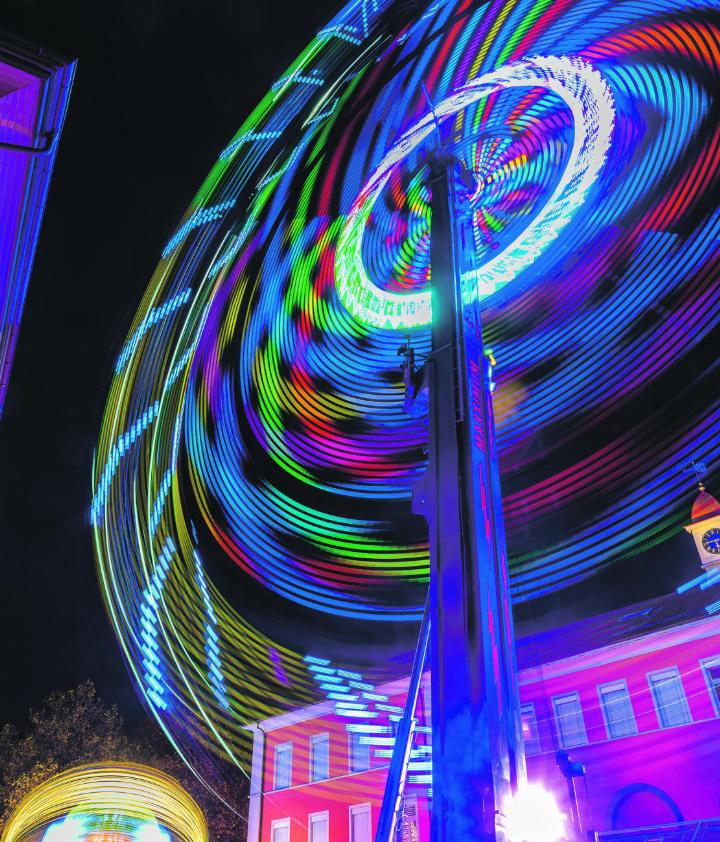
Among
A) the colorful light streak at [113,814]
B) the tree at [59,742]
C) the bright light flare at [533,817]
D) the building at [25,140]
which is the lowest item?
the bright light flare at [533,817]

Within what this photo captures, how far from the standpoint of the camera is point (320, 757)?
2139 cm

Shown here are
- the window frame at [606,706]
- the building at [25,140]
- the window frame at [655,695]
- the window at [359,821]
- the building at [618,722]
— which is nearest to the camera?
the building at [25,140]

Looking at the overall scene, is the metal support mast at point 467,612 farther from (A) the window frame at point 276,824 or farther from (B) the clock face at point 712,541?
(A) the window frame at point 276,824

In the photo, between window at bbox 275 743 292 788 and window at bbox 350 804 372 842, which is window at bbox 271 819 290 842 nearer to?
window at bbox 275 743 292 788

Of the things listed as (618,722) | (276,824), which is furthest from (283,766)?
(618,722)

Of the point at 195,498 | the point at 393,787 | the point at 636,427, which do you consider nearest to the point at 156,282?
the point at 195,498

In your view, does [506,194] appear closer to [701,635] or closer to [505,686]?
[505,686]

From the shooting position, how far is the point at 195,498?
8.42m

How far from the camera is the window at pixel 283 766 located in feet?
72.9

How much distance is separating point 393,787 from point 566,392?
4407 mm

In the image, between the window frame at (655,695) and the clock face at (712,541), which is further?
the clock face at (712,541)

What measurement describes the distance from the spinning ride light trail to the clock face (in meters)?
15.1

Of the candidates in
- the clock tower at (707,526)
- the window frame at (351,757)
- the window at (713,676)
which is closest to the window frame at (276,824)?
the window frame at (351,757)

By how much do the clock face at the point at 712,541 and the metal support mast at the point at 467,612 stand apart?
20.6 metres
